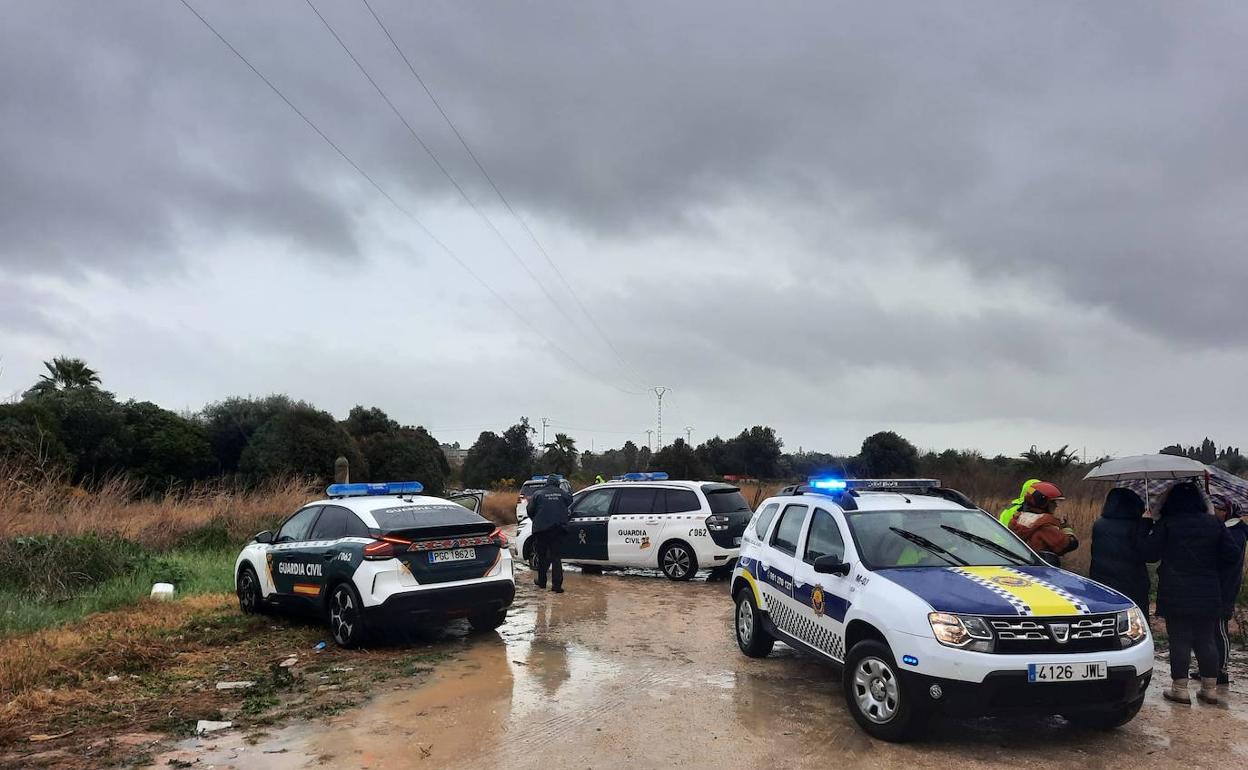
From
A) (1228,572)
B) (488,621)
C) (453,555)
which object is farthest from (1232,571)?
(488,621)

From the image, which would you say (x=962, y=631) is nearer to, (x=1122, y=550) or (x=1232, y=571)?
(x=1122, y=550)

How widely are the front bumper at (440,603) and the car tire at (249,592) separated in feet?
9.65

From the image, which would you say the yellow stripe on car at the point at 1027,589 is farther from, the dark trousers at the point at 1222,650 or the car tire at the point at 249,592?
the car tire at the point at 249,592

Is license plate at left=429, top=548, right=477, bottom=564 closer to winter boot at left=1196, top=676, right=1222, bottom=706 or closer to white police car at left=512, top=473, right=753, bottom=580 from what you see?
Result: white police car at left=512, top=473, right=753, bottom=580

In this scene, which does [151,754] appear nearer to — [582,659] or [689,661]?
[582,659]

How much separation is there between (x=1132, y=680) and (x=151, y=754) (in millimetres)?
6450

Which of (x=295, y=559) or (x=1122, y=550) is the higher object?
(x=1122, y=550)

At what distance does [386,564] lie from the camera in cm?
863

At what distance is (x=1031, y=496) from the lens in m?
8.24

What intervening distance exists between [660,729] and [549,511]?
6.61 m

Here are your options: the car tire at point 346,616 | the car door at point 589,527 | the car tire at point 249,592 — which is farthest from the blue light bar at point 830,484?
the car door at point 589,527

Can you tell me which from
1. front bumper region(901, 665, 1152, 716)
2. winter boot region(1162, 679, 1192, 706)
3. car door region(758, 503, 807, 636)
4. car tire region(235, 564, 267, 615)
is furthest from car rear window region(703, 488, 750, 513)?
front bumper region(901, 665, 1152, 716)

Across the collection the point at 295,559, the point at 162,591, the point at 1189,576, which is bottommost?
the point at 162,591

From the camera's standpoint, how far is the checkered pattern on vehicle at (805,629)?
6.54 meters
